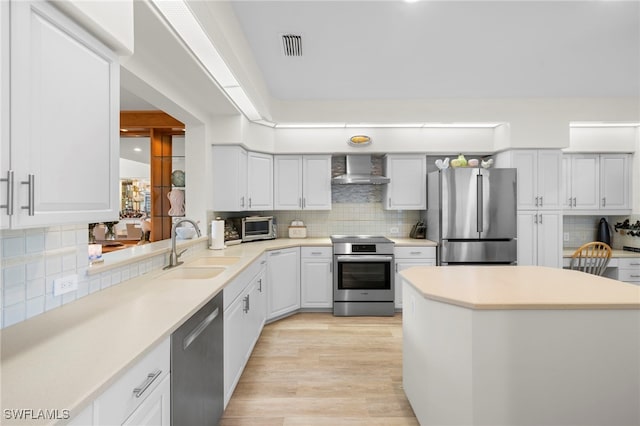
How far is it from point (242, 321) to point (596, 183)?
4868 mm

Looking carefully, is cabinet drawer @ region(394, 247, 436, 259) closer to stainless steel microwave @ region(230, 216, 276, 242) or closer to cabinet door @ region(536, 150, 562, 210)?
cabinet door @ region(536, 150, 562, 210)

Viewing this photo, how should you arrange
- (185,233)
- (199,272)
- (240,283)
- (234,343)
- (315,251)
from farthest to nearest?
(315,251), (185,233), (199,272), (240,283), (234,343)

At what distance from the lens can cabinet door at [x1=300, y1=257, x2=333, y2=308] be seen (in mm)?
4051

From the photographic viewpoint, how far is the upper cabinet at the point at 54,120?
895 mm

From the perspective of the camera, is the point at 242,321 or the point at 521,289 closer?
the point at 521,289

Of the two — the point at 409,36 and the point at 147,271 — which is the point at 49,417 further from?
the point at 409,36

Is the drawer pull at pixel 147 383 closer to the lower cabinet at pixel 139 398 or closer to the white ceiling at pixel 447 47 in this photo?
the lower cabinet at pixel 139 398

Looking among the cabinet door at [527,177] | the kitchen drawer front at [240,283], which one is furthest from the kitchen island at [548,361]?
the cabinet door at [527,177]

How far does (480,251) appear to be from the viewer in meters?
3.86

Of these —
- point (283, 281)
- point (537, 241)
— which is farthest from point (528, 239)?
point (283, 281)

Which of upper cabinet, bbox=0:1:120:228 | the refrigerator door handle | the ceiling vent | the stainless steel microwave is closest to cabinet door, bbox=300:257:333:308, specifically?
the stainless steel microwave

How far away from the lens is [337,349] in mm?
3039

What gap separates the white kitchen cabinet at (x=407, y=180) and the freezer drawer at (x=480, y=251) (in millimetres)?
722

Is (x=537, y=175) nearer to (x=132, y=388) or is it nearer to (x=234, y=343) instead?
(x=234, y=343)
